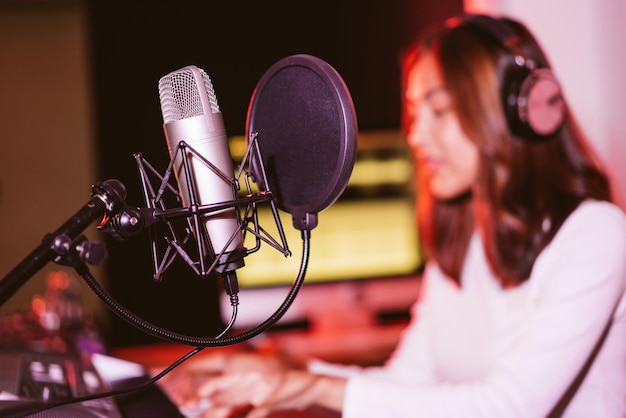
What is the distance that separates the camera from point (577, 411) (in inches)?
35.5

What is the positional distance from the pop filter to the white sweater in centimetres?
33

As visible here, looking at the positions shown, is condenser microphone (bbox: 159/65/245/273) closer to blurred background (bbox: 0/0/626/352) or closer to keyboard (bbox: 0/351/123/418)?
keyboard (bbox: 0/351/123/418)

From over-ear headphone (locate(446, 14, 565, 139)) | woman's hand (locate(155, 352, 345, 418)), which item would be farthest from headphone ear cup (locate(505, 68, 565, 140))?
woman's hand (locate(155, 352, 345, 418))

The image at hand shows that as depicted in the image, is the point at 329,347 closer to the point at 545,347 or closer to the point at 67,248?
the point at 545,347

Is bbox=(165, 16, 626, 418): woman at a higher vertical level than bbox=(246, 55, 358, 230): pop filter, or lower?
lower

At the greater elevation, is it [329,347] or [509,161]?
[509,161]

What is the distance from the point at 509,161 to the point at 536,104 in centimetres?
14

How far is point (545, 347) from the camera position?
78cm

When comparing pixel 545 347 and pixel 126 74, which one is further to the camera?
pixel 126 74

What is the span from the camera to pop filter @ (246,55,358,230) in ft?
1.58

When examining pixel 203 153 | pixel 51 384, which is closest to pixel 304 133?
pixel 203 153

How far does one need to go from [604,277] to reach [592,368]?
6.4 inches

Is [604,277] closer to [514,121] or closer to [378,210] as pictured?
[514,121]

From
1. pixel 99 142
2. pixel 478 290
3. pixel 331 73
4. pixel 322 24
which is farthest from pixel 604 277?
pixel 99 142
